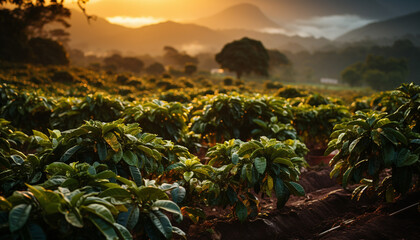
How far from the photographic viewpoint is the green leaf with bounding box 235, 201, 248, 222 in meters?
3.12

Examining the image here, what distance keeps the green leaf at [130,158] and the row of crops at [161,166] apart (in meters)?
0.01

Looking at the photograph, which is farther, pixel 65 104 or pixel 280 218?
pixel 65 104

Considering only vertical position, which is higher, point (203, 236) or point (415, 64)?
point (415, 64)

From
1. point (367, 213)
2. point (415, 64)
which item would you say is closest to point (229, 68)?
point (367, 213)

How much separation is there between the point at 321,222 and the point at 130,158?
313 centimetres

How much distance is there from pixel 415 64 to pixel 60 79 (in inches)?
4044

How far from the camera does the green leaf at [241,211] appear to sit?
10.2ft

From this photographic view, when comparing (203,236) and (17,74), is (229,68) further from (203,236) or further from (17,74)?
(203,236)

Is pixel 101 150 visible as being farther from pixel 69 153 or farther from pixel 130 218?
pixel 130 218

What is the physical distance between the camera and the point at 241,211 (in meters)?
3.15

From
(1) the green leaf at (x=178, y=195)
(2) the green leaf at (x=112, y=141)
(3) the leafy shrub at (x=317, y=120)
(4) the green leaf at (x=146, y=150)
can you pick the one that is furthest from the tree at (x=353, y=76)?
(2) the green leaf at (x=112, y=141)

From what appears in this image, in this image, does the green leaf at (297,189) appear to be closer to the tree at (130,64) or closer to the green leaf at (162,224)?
the green leaf at (162,224)

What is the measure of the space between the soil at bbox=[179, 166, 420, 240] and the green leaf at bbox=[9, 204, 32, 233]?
2.20m

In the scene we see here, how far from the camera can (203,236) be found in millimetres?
3379
